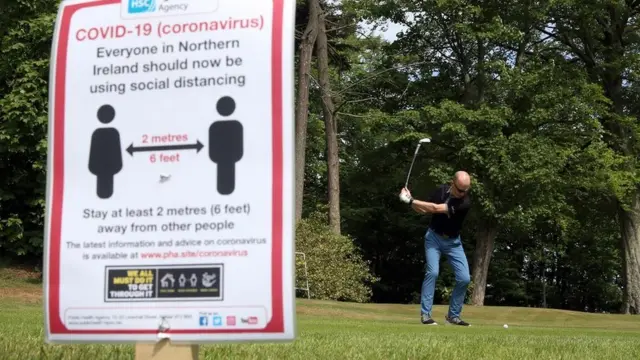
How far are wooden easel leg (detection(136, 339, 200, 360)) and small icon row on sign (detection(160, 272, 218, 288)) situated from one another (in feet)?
0.57

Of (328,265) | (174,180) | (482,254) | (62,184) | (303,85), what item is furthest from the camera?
(482,254)

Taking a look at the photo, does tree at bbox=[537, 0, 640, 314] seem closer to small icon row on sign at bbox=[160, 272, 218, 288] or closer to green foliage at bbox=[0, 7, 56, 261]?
green foliage at bbox=[0, 7, 56, 261]

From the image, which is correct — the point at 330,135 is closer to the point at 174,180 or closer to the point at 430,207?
the point at 430,207

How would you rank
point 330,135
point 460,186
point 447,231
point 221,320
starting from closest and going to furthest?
point 221,320, point 460,186, point 447,231, point 330,135

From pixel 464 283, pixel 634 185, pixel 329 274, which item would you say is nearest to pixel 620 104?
pixel 634 185

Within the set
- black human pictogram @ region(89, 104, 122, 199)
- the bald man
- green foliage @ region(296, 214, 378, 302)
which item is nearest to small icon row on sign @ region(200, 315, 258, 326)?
black human pictogram @ region(89, 104, 122, 199)

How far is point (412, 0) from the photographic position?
31219mm

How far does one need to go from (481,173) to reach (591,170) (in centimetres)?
405

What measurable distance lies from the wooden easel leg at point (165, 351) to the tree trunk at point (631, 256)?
107ft

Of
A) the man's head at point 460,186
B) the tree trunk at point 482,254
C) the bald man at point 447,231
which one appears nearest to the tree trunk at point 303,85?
the tree trunk at point 482,254

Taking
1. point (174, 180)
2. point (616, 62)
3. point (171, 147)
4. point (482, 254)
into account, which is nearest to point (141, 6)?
point (171, 147)

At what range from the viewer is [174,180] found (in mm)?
2508

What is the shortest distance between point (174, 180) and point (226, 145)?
0.20 metres

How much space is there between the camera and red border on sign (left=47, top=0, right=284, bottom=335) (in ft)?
7.80
